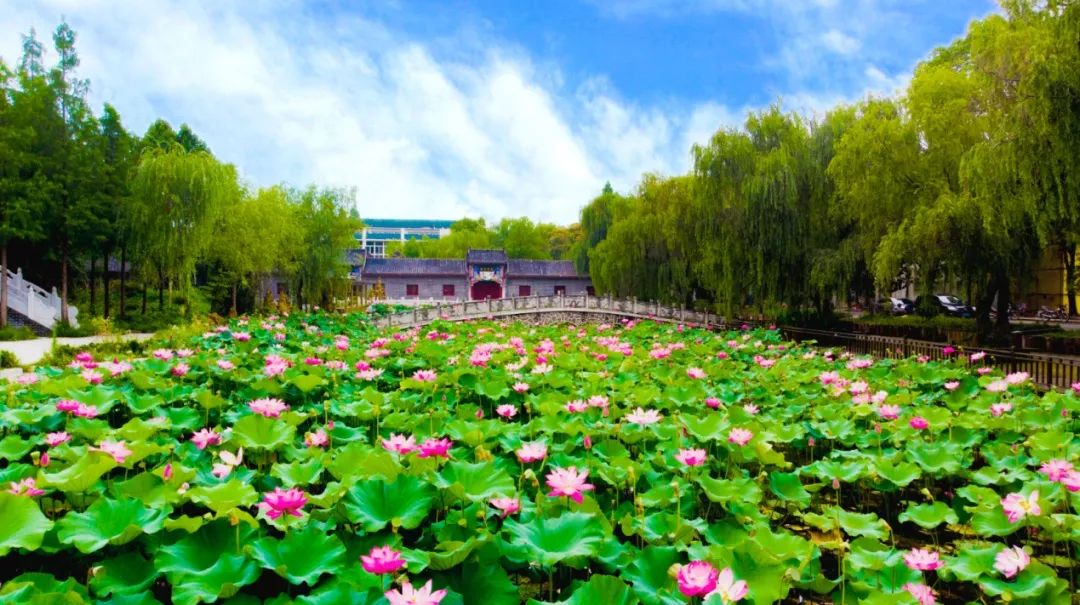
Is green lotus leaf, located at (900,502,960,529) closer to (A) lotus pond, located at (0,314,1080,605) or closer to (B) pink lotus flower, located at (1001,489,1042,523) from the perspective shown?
(A) lotus pond, located at (0,314,1080,605)

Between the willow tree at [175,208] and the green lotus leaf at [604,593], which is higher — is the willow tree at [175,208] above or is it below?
above

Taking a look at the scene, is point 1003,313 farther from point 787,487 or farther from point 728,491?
point 728,491

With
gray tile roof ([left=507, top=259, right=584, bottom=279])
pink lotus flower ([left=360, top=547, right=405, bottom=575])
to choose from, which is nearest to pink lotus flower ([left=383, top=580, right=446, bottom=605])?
pink lotus flower ([left=360, top=547, right=405, bottom=575])

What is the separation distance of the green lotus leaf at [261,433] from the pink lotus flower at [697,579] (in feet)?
6.18

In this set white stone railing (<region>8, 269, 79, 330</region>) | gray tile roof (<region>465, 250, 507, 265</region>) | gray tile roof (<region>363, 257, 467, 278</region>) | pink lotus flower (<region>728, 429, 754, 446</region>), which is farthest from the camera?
gray tile roof (<region>465, 250, 507, 265</region>)

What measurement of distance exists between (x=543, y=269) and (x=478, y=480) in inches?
1569

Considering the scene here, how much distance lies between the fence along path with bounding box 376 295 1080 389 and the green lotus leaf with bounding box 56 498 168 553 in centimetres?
870

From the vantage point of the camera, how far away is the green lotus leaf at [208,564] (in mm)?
1430

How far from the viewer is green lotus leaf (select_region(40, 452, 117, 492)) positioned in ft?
6.42

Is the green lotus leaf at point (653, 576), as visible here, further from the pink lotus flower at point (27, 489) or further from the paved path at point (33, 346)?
the paved path at point (33, 346)

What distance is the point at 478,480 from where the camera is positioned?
2092 mm

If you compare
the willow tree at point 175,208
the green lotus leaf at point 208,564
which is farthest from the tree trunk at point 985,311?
the willow tree at point 175,208

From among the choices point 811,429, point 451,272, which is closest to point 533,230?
point 451,272

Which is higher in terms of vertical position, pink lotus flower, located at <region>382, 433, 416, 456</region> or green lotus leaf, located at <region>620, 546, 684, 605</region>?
pink lotus flower, located at <region>382, 433, 416, 456</region>
